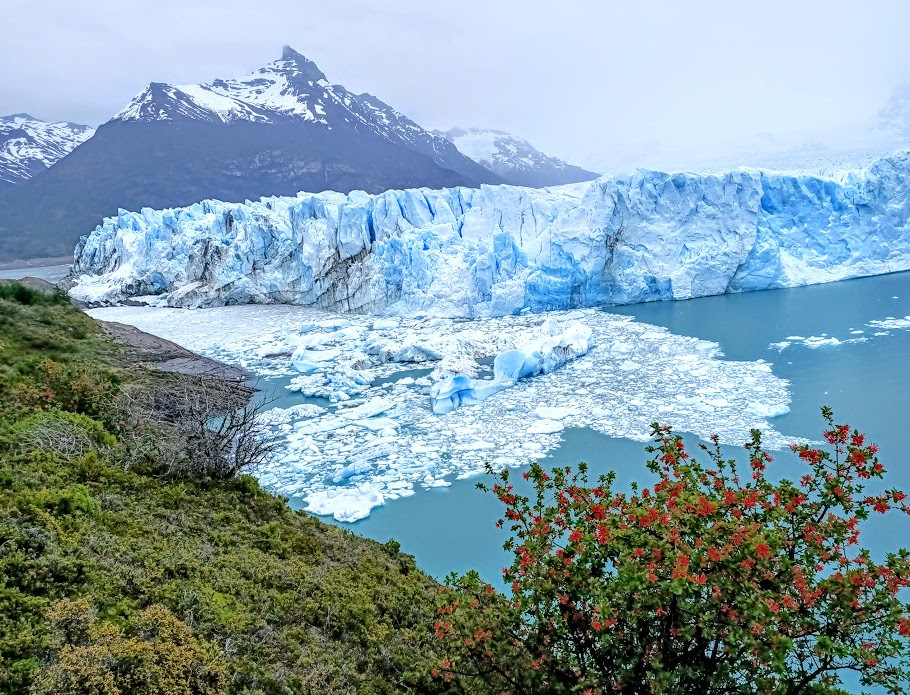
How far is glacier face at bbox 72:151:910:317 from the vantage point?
18.0m

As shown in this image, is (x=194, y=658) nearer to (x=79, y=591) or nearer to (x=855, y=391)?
(x=79, y=591)

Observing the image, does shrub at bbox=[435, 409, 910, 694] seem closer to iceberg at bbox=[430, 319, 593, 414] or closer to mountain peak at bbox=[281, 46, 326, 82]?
iceberg at bbox=[430, 319, 593, 414]

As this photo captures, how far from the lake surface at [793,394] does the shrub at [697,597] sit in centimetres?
326

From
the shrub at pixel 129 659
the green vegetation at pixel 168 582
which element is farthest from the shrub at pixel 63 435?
the shrub at pixel 129 659

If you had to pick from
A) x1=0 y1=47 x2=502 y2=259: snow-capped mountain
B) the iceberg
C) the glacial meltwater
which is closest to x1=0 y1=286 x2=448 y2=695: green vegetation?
the glacial meltwater

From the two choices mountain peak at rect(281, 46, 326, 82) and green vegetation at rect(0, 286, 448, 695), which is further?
mountain peak at rect(281, 46, 326, 82)

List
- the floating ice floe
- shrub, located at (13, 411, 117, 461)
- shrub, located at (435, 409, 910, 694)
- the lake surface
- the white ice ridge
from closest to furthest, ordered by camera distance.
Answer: shrub, located at (435, 409, 910, 694)
shrub, located at (13, 411, 117, 461)
the lake surface
the white ice ridge
the floating ice floe

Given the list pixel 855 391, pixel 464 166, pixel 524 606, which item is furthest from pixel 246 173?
pixel 524 606

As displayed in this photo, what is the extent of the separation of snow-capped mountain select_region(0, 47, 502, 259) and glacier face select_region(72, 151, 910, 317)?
40.6m

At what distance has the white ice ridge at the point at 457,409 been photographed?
749 cm

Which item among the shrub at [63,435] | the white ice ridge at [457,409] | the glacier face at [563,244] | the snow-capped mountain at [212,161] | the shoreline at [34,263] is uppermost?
the snow-capped mountain at [212,161]

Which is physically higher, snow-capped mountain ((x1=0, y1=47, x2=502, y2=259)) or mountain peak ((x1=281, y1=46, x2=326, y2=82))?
mountain peak ((x1=281, y1=46, x2=326, y2=82))

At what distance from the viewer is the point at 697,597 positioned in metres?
1.87

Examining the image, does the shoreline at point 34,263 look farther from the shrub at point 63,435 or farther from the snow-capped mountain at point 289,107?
the shrub at point 63,435
